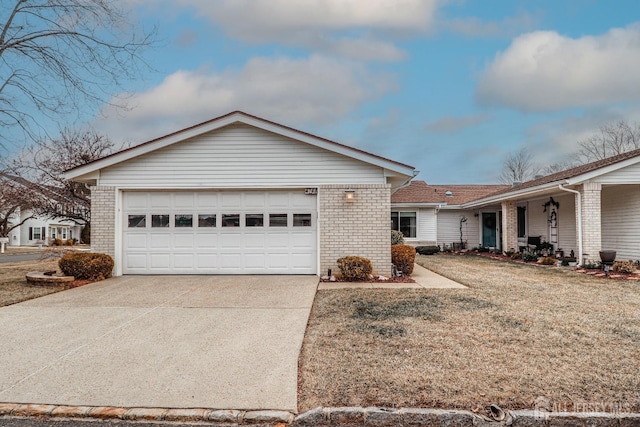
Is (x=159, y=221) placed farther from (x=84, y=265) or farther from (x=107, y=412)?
(x=107, y=412)

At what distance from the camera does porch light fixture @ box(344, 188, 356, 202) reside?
35.9 ft

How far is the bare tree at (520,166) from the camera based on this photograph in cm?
4344

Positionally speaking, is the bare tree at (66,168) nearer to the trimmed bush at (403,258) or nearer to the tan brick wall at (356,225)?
the tan brick wall at (356,225)

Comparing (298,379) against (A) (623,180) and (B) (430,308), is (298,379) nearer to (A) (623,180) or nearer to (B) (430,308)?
(B) (430,308)

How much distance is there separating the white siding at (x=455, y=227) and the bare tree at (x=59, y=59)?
62.5 feet

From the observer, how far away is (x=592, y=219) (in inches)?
506

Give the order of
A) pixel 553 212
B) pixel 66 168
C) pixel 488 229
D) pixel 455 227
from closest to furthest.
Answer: pixel 553 212
pixel 66 168
pixel 488 229
pixel 455 227

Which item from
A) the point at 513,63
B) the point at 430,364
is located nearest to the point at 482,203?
the point at 513,63

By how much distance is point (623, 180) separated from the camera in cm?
1267

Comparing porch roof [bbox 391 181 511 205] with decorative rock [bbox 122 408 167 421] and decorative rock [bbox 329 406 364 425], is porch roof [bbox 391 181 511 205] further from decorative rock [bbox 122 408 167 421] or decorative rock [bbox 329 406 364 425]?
decorative rock [bbox 122 408 167 421]

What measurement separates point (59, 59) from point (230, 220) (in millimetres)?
5460

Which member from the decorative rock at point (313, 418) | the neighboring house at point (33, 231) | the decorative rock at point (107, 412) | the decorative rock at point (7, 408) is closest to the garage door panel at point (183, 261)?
the decorative rock at point (7, 408)

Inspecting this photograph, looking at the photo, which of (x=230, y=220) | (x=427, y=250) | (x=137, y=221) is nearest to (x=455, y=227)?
(x=427, y=250)

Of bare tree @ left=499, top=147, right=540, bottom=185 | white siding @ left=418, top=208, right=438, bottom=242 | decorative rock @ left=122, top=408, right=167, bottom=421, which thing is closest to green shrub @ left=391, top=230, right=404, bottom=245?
white siding @ left=418, top=208, right=438, bottom=242
